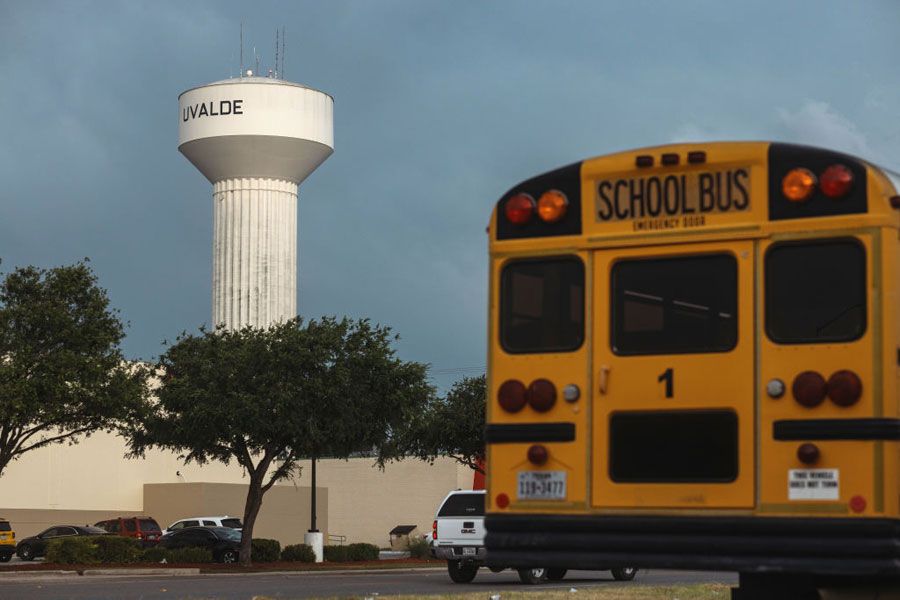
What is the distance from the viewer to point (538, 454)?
1089 cm

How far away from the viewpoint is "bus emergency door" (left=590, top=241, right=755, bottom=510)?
1033cm

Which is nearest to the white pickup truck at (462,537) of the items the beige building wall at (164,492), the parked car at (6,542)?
the parked car at (6,542)

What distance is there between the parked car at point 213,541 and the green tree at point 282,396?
322cm

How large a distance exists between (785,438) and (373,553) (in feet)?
131

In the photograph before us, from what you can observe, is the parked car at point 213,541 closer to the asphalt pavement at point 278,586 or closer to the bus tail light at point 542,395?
the asphalt pavement at point 278,586

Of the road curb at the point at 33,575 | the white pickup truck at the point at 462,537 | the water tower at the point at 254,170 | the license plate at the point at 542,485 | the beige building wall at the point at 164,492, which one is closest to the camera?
the license plate at the point at 542,485

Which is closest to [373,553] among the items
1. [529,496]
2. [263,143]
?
[263,143]

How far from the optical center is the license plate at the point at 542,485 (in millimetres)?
10859

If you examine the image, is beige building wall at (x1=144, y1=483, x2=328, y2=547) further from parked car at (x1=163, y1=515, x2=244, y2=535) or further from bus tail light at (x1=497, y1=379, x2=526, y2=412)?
bus tail light at (x1=497, y1=379, x2=526, y2=412)

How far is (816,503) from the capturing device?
9.94m

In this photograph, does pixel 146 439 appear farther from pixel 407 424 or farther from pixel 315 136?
pixel 315 136

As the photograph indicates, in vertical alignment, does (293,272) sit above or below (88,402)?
above

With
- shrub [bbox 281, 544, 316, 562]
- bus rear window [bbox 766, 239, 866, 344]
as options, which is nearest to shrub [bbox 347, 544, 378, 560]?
shrub [bbox 281, 544, 316, 562]

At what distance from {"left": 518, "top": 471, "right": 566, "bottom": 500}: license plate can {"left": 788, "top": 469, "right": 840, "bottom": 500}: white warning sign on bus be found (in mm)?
1645
